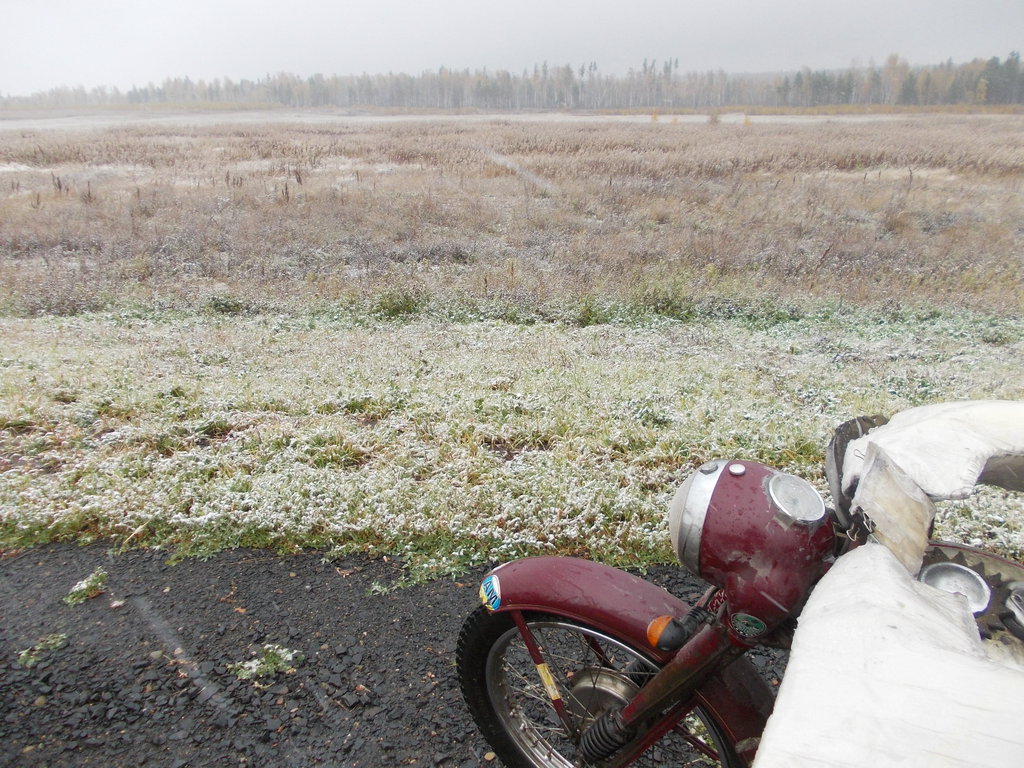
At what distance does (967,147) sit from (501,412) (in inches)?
933

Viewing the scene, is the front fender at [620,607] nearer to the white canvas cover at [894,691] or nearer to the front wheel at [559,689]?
the front wheel at [559,689]

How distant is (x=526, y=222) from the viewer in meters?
16.6

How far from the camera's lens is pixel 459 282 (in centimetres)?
1159

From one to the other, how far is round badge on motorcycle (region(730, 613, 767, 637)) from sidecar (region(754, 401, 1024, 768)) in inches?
14.1

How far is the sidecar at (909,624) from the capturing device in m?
0.96

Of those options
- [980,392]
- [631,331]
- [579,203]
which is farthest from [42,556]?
[579,203]

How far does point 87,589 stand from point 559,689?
286 cm

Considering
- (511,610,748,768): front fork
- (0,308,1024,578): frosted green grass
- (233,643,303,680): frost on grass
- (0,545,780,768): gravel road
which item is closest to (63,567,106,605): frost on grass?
(0,545,780,768): gravel road

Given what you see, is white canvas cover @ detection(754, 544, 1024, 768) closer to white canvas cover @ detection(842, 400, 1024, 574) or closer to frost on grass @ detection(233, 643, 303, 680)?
white canvas cover @ detection(842, 400, 1024, 574)

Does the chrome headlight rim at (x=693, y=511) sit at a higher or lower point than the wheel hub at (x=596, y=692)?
higher

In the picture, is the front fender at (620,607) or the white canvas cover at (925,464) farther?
the front fender at (620,607)

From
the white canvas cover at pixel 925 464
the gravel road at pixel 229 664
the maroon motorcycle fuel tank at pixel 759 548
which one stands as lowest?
the gravel road at pixel 229 664

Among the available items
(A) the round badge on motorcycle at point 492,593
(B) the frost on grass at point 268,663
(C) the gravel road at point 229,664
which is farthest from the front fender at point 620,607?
(B) the frost on grass at point 268,663

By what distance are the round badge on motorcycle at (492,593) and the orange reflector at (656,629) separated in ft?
1.77
